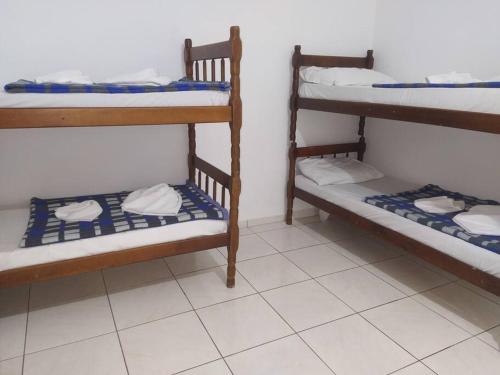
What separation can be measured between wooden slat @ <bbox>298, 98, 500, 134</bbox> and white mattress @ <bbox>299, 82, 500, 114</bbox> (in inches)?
0.9

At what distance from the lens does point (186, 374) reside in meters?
1.44

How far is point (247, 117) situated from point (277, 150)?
36 cm

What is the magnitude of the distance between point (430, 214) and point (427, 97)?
617mm

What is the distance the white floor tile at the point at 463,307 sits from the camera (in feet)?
5.74

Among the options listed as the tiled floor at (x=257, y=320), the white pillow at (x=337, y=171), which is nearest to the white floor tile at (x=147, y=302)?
the tiled floor at (x=257, y=320)

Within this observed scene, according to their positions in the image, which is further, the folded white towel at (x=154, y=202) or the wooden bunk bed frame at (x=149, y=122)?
the folded white towel at (x=154, y=202)

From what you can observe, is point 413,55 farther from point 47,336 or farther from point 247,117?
point 47,336

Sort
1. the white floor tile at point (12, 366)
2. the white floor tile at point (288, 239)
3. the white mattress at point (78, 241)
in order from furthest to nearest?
the white floor tile at point (288, 239) → the white mattress at point (78, 241) → the white floor tile at point (12, 366)

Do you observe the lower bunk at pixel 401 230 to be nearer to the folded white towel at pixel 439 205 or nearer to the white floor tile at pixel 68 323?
the folded white towel at pixel 439 205

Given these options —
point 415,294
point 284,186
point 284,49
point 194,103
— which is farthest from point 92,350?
point 284,49

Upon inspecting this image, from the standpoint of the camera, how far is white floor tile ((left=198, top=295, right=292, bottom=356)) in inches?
63.6

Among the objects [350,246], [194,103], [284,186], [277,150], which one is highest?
[194,103]

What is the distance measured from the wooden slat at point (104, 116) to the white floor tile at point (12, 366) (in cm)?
91

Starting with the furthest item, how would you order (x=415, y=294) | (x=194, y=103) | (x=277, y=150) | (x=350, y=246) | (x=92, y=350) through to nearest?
(x=277, y=150), (x=350, y=246), (x=415, y=294), (x=194, y=103), (x=92, y=350)
